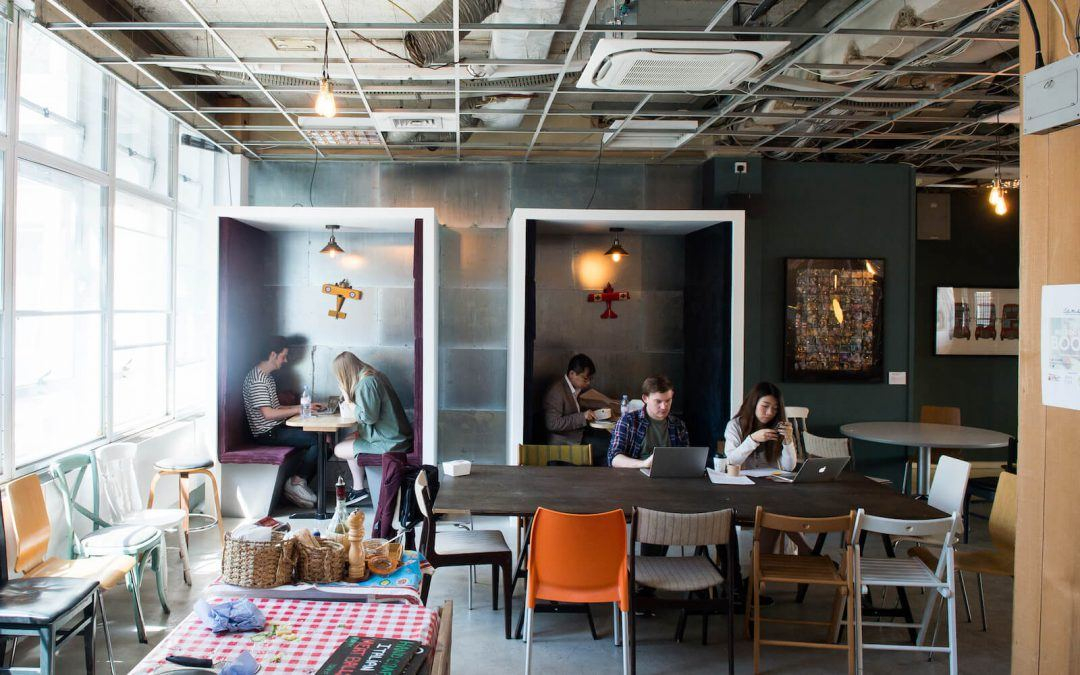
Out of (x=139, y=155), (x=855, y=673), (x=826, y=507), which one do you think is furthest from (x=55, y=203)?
(x=855, y=673)

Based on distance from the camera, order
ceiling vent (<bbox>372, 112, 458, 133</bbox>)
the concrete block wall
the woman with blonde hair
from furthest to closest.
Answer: the concrete block wall
the woman with blonde hair
ceiling vent (<bbox>372, 112, 458, 133</bbox>)

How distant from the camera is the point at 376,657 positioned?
2.14 m

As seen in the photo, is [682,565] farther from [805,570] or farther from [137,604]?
[137,604]

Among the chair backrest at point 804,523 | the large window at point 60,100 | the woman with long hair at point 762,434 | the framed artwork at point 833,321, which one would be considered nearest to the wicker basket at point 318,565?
the chair backrest at point 804,523

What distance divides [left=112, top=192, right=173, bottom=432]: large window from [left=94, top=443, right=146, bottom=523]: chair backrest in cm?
79

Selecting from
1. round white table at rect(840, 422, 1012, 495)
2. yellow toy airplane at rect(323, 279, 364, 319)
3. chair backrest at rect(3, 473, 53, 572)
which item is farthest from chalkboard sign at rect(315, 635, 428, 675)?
yellow toy airplane at rect(323, 279, 364, 319)

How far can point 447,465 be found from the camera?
445cm

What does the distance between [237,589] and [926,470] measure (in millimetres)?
5705

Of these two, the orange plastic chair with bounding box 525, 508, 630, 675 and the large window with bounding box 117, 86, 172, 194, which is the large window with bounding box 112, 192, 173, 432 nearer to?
the large window with bounding box 117, 86, 172, 194

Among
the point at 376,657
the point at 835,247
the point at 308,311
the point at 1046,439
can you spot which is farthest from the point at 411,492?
the point at 835,247

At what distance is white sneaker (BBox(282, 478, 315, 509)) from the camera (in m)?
6.66

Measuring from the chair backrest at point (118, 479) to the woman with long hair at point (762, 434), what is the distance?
396cm

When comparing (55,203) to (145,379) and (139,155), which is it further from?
(145,379)

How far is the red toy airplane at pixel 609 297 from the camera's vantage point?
23.8 ft
